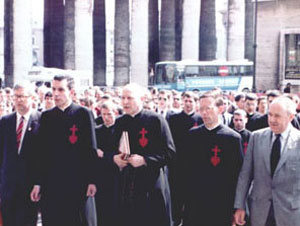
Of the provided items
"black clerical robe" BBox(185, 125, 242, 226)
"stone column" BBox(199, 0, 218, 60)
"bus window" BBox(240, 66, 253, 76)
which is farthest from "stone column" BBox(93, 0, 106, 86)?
"black clerical robe" BBox(185, 125, 242, 226)

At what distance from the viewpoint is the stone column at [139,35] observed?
3722 centimetres

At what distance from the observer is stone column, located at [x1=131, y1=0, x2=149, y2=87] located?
37.2 m

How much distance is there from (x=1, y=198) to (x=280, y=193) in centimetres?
346

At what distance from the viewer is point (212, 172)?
21.1 ft

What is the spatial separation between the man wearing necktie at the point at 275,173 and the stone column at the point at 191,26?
1326 inches

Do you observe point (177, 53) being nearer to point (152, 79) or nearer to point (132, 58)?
point (152, 79)

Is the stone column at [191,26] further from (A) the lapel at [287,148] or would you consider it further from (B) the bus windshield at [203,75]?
(A) the lapel at [287,148]

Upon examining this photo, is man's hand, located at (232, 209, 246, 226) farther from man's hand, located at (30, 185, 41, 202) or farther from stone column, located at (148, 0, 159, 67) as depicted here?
stone column, located at (148, 0, 159, 67)

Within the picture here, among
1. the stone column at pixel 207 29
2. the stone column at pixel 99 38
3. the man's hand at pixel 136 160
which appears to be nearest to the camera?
the man's hand at pixel 136 160

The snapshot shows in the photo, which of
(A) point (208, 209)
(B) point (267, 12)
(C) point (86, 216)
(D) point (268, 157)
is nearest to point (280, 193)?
(D) point (268, 157)

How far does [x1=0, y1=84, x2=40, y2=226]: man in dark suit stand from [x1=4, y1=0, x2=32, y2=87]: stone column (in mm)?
24686

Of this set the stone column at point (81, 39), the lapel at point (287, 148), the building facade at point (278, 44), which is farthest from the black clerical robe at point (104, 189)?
the stone column at point (81, 39)

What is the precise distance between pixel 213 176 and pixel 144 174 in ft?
2.57

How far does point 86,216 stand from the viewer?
22.3 feet
